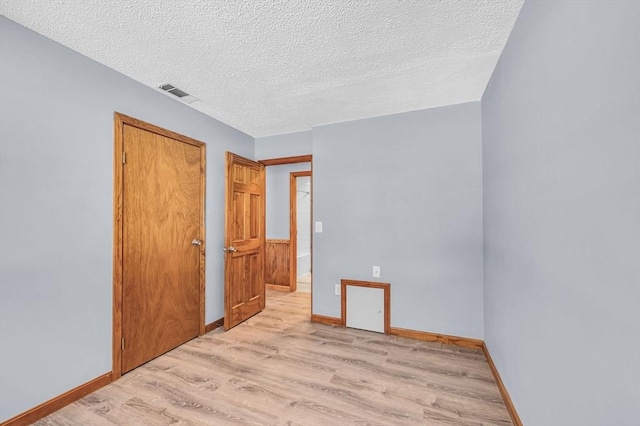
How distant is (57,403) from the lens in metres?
1.65

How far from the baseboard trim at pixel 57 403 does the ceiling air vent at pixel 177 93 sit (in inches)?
92.3

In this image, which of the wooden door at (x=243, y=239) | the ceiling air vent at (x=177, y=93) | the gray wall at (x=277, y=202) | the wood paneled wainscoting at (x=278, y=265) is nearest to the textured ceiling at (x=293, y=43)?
the ceiling air vent at (x=177, y=93)

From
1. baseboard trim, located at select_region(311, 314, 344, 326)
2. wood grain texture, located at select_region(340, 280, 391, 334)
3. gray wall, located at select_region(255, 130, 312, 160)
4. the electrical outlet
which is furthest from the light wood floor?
gray wall, located at select_region(255, 130, 312, 160)

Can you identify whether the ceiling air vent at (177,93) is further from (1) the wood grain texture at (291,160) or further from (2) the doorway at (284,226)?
(2) the doorway at (284,226)

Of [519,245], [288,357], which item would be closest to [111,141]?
[288,357]

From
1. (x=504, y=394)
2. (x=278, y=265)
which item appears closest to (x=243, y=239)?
(x=278, y=265)

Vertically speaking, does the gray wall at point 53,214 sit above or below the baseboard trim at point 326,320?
above

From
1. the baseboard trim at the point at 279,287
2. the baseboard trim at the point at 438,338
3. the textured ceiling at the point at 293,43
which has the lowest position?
the baseboard trim at the point at 279,287

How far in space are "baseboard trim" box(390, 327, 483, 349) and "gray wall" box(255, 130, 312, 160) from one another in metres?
2.35

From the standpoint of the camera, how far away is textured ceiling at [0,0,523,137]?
4.61 ft

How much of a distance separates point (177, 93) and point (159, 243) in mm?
1383

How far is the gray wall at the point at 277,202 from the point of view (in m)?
5.01

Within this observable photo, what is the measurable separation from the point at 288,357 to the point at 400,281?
1342 mm

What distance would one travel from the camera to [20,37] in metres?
1.53
